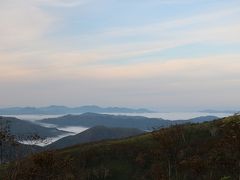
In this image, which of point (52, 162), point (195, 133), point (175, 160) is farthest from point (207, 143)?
point (52, 162)

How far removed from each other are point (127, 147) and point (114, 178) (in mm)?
10216

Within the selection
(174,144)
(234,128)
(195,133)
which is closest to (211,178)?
(174,144)

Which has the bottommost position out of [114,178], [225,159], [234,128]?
[114,178]

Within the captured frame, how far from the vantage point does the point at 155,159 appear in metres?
56.4

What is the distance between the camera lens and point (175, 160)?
4962cm

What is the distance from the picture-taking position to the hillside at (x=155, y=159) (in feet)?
119

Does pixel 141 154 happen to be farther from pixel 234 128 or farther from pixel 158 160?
pixel 234 128

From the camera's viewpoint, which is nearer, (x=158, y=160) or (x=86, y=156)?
(x=158, y=160)

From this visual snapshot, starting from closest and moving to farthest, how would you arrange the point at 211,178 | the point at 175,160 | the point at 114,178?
1. the point at 211,178
2. the point at 175,160
3. the point at 114,178

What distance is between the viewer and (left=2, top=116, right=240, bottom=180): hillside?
36.2 metres

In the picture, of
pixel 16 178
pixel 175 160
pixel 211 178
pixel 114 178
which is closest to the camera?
pixel 16 178

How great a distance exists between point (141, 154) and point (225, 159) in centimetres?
1576

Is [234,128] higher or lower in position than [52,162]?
higher

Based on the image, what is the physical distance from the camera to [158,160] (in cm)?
5578
